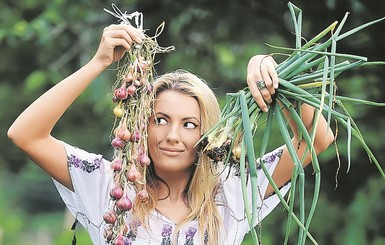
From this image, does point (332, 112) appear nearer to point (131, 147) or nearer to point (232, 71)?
point (131, 147)

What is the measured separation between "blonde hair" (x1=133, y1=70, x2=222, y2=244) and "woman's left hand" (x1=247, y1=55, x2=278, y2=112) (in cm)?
24

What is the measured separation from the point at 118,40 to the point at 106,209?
409 millimetres

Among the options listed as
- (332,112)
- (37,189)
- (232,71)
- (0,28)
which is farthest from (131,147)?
(37,189)

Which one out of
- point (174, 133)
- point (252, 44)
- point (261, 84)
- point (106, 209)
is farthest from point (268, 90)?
point (252, 44)

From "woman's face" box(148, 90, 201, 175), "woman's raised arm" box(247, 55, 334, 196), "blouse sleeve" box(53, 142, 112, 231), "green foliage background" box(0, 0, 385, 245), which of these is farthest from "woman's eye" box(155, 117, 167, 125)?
"green foliage background" box(0, 0, 385, 245)

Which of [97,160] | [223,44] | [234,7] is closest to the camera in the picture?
[97,160]

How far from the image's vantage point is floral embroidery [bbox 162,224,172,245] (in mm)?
2521

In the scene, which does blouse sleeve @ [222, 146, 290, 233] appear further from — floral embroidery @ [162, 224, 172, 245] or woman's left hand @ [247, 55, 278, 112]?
woman's left hand @ [247, 55, 278, 112]

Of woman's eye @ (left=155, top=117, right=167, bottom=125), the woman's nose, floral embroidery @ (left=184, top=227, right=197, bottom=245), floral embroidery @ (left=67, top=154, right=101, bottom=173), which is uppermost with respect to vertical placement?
woman's eye @ (left=155, top=117, right=167, bottom=125)

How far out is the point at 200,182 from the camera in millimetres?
2615

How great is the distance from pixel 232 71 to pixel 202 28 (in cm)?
76

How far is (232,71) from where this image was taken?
18.2 feet

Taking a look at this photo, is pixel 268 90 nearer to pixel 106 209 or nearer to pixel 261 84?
pixel 261 84

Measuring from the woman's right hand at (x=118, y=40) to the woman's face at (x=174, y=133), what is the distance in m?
0.18
